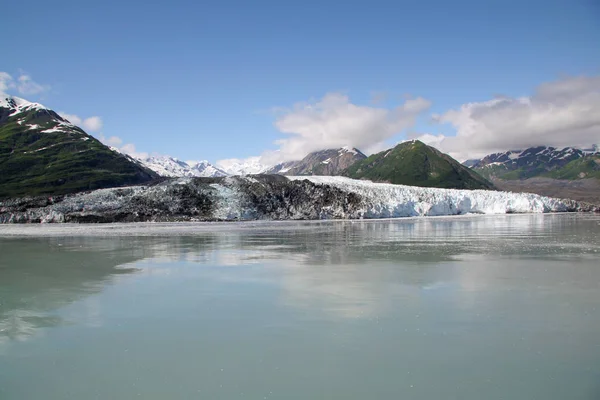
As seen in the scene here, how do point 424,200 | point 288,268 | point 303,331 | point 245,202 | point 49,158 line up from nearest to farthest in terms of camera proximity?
1. point 303,331
2. point 288,268
3. point 245,202
4. point 424,200
5. point 49,158

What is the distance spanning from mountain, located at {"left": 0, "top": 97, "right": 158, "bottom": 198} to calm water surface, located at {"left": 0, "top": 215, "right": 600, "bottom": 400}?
114636mm

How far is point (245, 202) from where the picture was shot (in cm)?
6184

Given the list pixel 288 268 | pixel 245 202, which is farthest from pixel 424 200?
pixel 288 268

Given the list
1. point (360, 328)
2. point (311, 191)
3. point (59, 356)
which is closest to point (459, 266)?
Answer: point (360, 328)

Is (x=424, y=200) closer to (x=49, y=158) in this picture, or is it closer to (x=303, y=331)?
(x=303, y=331)

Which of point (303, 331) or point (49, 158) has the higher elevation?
point (49, 158)

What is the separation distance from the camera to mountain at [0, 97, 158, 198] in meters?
124

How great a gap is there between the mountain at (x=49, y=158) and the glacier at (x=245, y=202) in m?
62.8

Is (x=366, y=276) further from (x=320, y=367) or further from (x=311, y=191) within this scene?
(x=311, y=191)

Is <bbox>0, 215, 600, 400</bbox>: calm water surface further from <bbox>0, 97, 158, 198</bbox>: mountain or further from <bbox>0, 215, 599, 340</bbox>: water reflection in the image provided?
<bbox>0, 97, 158, 198</bbox>: mountain

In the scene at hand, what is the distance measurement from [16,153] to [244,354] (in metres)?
168

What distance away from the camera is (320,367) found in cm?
656

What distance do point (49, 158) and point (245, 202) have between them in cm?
11527

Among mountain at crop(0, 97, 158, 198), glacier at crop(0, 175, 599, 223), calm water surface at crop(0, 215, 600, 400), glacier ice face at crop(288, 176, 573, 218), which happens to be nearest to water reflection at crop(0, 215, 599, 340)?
calm water surface at crop(0, 215, 600, 400)
